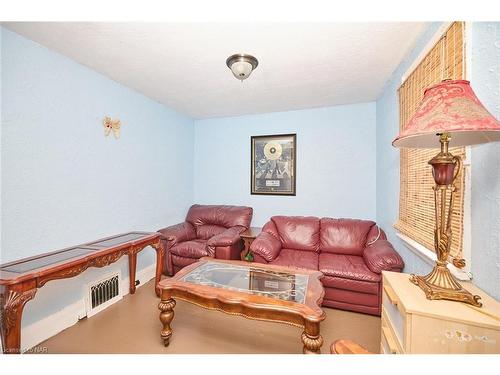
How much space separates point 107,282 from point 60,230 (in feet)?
2.50

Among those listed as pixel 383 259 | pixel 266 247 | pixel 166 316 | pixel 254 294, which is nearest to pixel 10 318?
pixel 166 316

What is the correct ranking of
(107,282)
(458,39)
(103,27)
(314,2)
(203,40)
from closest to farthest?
(314,2), (458,39), (103,27), (203,40), (107,282)

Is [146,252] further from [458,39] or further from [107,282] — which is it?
[458,39]

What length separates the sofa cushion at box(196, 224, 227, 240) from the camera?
342 centimetres

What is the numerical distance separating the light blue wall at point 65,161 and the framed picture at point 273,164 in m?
1.69

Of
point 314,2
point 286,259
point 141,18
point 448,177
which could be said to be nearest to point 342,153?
point 286,259

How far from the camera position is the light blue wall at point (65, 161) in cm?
162

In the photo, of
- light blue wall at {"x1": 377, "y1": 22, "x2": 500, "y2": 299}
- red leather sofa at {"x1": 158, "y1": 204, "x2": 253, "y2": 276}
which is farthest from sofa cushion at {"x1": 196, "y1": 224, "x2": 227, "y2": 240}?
light blue wall at {"x1": 377, "y1": 22, "x2": 500, "y2": 299}

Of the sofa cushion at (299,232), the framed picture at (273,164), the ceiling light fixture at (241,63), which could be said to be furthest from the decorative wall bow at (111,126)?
the sofa cushion at (299,232)

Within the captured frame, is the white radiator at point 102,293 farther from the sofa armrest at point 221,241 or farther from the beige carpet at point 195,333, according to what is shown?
the sofa armrest at point 221,241

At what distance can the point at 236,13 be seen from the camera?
2.92ft

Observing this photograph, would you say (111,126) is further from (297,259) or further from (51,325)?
(297,259)

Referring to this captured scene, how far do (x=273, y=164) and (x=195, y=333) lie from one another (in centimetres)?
261

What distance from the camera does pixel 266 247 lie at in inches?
100
